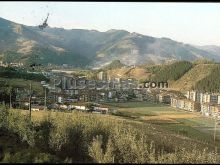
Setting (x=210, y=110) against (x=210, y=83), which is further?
(x=210, y=83)

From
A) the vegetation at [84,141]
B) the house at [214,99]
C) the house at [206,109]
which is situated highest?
the vegetation at [84,141]

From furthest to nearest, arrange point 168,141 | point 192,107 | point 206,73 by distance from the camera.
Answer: point 206,73 < point 192,107 < point 168,141

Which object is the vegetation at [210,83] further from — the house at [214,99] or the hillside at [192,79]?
the house at [214,99]

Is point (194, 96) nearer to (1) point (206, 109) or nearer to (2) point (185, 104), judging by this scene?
(2) point (185, 104)

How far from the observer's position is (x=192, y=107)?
5143 inches

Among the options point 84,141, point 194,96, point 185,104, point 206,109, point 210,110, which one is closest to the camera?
point 84,141

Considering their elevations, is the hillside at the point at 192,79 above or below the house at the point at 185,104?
above

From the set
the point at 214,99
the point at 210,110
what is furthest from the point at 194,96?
the point at 210,110

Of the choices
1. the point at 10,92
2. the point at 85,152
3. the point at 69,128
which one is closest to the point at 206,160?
the point at 85,152

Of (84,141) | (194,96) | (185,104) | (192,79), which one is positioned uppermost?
(192,79)

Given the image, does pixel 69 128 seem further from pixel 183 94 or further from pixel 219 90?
pixel 219 90

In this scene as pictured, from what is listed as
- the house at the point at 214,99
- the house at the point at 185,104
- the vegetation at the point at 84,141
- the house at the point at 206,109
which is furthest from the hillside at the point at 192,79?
the vegetation at the point at 84,141

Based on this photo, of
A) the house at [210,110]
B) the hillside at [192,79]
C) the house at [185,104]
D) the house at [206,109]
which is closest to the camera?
the house at [210,110]

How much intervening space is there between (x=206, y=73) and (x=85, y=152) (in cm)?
15930
